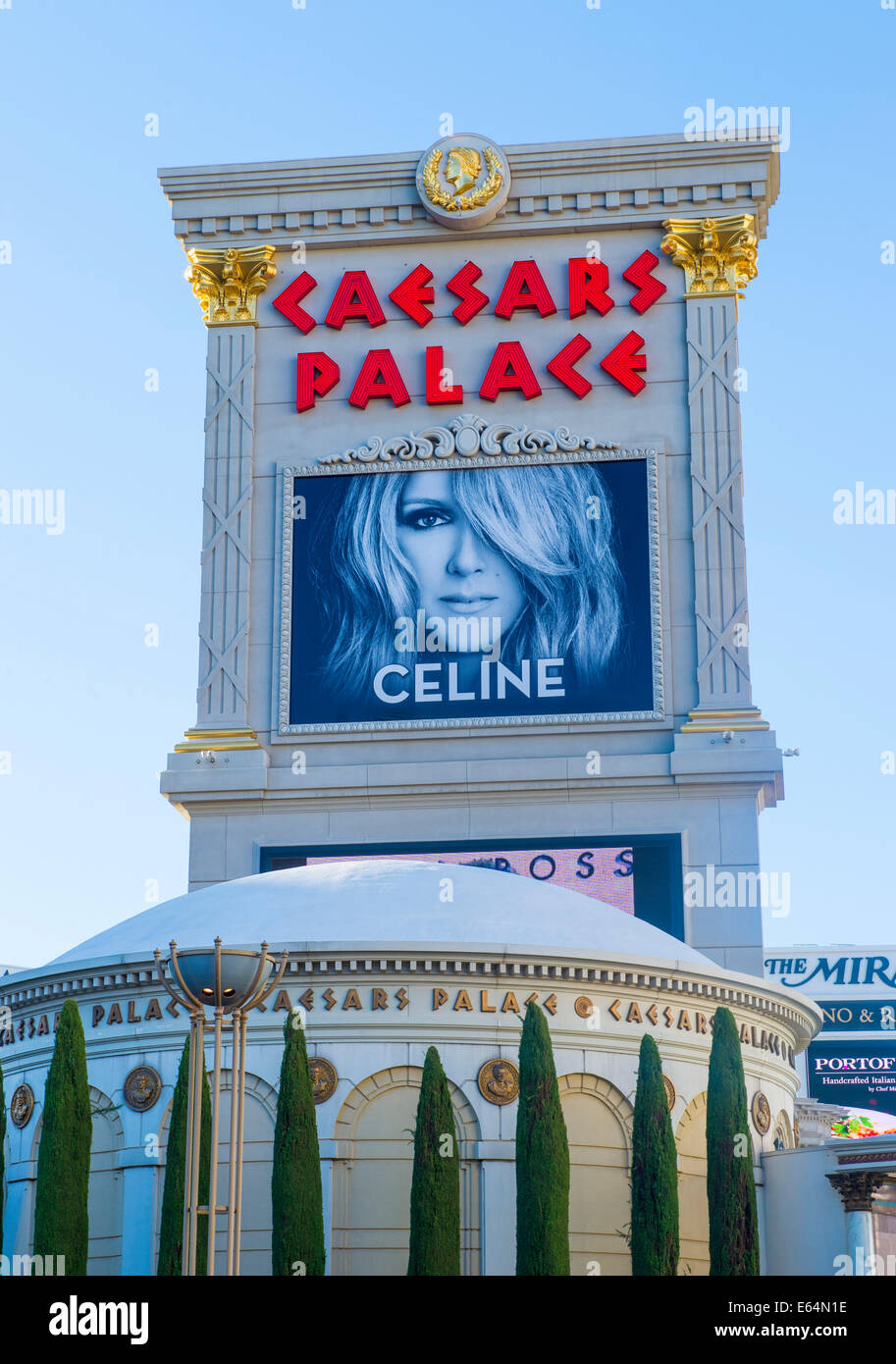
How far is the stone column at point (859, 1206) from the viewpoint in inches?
1248

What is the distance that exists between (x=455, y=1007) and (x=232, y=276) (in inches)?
1128

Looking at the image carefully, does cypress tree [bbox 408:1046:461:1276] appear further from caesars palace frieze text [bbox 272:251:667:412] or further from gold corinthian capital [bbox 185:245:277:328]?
gold corinthian capital [bbox 185:245:277:328]

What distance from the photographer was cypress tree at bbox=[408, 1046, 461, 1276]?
28375 mm

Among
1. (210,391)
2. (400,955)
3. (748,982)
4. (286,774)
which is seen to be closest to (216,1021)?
(400,955)

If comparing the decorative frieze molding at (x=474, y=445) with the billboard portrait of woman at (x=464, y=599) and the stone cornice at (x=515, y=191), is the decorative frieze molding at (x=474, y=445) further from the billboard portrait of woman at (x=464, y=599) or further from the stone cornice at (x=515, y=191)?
the stone cornice at (x=515, y=191)

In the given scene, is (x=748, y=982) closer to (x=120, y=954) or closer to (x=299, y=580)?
(x=120, y=954)

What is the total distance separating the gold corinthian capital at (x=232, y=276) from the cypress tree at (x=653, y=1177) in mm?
30185

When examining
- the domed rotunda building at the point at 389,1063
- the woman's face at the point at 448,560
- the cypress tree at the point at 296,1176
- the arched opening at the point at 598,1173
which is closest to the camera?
the cypress tree at the point at 296,1176

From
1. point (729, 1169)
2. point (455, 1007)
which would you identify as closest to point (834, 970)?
point (455, 1007)

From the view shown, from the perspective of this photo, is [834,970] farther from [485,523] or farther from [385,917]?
[385,917]

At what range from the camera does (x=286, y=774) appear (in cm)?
4962

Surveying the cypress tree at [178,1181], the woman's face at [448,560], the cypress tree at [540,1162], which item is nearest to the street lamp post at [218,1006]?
the cypress tree at [178,1181]

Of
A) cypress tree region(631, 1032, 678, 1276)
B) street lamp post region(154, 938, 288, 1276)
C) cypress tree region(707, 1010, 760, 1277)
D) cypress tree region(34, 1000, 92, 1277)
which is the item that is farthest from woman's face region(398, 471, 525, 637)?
street lamp post region(154, 938, 288, 1276)

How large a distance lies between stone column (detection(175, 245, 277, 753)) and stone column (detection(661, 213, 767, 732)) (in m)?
11.4
